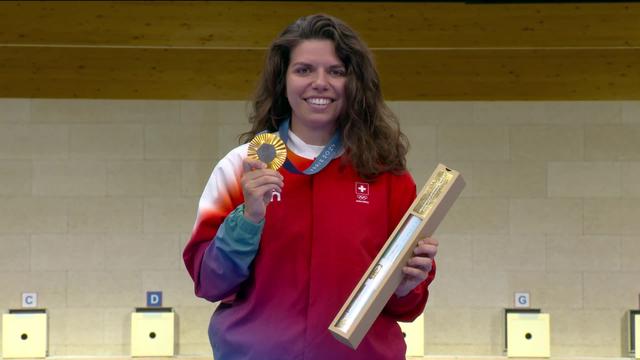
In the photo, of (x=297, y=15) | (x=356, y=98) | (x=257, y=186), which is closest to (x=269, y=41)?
(x=297, y=15)

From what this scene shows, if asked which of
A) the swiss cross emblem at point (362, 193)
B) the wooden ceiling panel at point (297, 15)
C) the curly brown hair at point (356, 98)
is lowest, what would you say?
the swiss cross emblem at point (362, 193)

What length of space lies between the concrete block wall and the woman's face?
14.9 feet

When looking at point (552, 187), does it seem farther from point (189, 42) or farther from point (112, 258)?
point (112, 258)

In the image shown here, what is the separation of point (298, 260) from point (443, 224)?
15.3 feet

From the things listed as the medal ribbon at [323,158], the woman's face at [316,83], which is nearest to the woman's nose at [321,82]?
the woman's face at [316,83]

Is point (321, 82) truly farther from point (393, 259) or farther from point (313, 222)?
point (393, 259)

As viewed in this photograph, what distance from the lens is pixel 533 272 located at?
20.8 feet

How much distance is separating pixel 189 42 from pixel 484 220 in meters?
2.46

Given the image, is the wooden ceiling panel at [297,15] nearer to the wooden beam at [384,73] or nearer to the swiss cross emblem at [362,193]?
the wooden beam at [384,73]

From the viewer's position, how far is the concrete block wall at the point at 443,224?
20.6ft

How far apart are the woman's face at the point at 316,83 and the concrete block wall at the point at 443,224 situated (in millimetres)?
4535

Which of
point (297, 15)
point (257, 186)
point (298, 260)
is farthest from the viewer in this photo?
point (297, 15)

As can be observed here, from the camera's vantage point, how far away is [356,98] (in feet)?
5.99

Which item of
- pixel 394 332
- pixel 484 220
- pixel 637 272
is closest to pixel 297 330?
pixel 394 332
